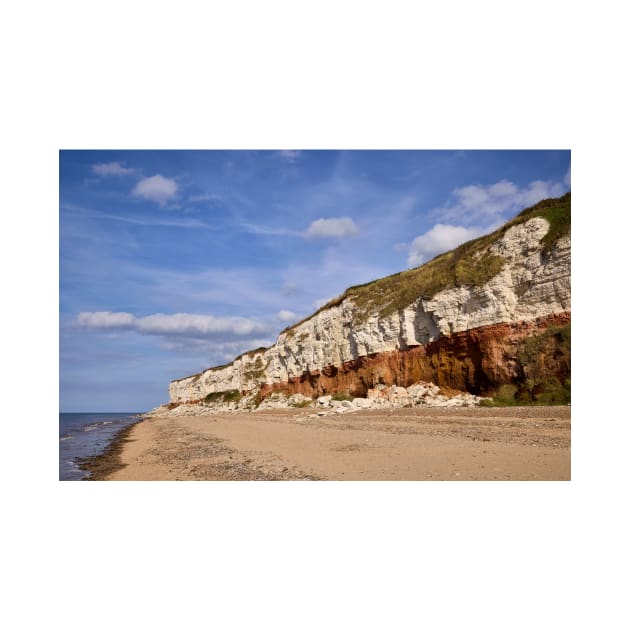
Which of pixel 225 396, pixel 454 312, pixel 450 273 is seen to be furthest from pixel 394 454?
pixel 225 396

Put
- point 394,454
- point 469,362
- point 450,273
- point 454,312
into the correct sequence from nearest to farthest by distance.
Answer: point 394,454
point 469,362
point 454,312
point 450,273

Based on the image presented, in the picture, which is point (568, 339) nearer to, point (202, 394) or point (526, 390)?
point (526, 390)

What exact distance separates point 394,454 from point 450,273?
52.6ft

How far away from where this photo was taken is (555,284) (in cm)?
1712

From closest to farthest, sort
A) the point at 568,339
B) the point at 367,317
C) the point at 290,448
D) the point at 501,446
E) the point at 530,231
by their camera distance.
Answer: the point at 501,446 < the point at 290,448 < the point at 568,339 < the point at 530,231 < the point at 367,317

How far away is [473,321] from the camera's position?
2045 centimetres

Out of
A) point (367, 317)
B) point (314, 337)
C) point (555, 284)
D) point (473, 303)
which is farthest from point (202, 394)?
point (555, 284)

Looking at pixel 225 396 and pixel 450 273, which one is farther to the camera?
pixel 225 396

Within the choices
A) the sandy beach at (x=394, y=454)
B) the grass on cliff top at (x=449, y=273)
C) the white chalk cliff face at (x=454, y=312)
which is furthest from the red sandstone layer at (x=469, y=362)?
the sandy beach at (x=394, y=454)

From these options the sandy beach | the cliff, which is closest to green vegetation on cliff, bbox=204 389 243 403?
the cliff

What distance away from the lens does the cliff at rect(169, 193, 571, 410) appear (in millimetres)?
16891

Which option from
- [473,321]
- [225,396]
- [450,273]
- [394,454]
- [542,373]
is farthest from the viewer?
[225,396]

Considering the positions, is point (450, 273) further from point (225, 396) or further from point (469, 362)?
point (225, 396)
